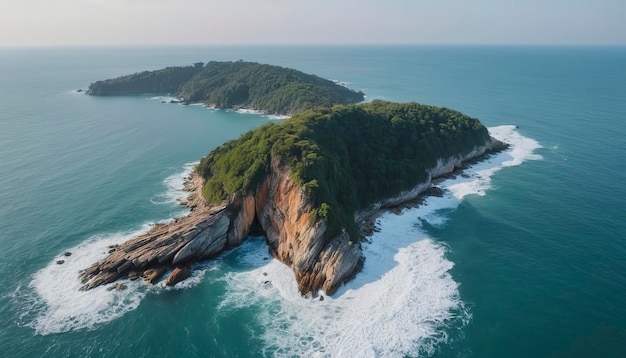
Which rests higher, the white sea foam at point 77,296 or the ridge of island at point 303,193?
the ridge of island at point 303,193

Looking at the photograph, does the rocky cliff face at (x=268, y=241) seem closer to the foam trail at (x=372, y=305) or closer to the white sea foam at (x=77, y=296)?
the white sea foam at (x=77, y=296)

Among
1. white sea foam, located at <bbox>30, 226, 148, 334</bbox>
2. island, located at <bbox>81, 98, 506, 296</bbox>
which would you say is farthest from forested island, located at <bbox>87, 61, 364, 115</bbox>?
white sea foam, located at <bbox>30, 226, 148, 334</bbox>

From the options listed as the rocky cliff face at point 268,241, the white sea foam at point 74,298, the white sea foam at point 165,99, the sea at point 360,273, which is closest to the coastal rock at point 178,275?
the sea at point 360,273

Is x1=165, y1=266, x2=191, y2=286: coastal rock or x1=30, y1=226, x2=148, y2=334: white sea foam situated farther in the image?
x1=165, y1=266, x2=191, y2=286: coastal rock

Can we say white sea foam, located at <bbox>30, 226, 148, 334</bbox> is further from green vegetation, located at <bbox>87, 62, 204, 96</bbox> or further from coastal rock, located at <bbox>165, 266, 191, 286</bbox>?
green vegetation, located at <bbox>87, 62, 204, 96</bbox>

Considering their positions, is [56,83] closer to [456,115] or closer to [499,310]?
[456,115]
